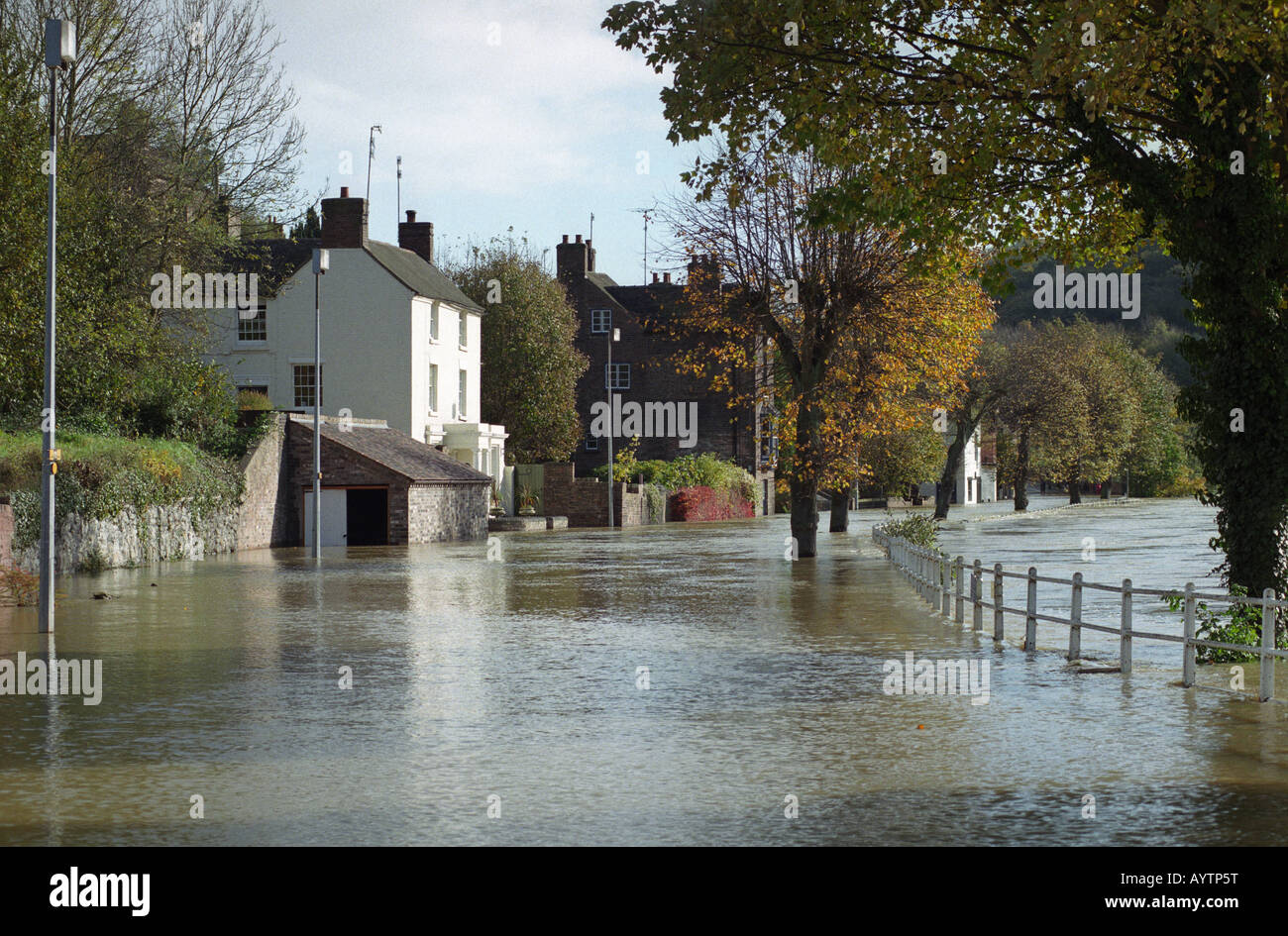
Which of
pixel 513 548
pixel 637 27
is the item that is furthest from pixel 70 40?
pixel 513 548

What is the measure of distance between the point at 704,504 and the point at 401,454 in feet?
79.9

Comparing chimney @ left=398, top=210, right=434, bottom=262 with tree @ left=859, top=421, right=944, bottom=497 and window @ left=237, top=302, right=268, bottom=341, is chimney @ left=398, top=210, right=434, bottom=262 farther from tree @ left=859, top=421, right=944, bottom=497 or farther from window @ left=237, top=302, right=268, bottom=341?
tree @ left=859, top=421, right=944, bottom=497

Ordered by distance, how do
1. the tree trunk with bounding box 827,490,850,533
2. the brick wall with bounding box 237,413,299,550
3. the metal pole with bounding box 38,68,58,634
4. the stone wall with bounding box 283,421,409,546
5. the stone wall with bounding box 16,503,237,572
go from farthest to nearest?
the tree trunk with bounding box 827,490,850,533
the stone wall with bounding box 283,421,409,546
the brick wall with bounding box 237,413,299,550
the stone wall with bounding box 16,503,237,572
the metal pole with bounding box 38,68,58,634

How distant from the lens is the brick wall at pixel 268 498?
144 ft

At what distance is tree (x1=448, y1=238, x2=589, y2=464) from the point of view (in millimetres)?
68688

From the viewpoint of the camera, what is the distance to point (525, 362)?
2704 inches

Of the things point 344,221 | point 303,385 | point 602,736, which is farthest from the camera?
point 303,385

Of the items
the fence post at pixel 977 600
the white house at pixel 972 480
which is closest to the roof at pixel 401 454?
the fence post at pixel 977 600

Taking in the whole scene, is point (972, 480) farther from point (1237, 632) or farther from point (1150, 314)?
point (1237, 632)

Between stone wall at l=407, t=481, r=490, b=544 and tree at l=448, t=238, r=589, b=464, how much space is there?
14142 millimetres

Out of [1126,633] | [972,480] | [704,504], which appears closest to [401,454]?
[704,504]

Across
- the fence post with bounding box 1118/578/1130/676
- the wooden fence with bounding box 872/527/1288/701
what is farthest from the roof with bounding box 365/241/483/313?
the fence post with bounding box 1118/578/1130/676

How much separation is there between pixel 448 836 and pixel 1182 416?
12811 mm
